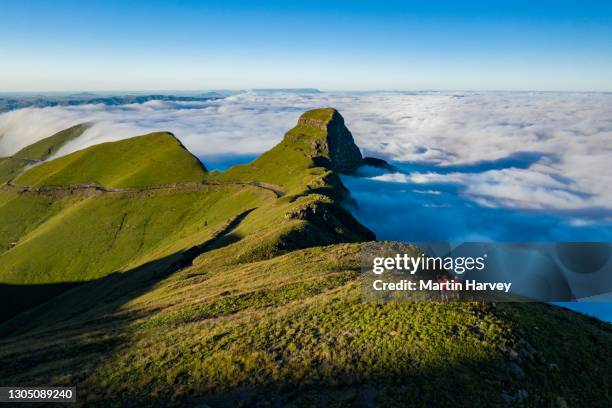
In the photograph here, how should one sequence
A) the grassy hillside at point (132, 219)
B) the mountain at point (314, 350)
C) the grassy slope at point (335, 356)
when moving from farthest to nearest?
the grassy hillside at point (132, 219) → the mountain at point (314, 350) → the grassy slope at point (335, 356)

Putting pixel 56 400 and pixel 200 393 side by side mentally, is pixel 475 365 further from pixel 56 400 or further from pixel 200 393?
pixel 56 400

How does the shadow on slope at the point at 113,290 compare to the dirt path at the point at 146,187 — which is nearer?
the shadow on slope at the point at 113,290

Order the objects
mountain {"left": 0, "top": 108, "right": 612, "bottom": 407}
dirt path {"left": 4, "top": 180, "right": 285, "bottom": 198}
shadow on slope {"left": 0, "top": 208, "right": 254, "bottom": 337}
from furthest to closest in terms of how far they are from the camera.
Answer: dirt path {"left": 4, "top": 180, "right": 285, "bottom": 198} → shadow on slope {"left": 0, "top": 208, "right": 254, "bottom": 337} → mountain {"left": 0, "top": 108, "right": 612, "bottom": 407}

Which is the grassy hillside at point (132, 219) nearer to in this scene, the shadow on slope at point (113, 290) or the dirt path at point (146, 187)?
the dirt path at point (146, 187)

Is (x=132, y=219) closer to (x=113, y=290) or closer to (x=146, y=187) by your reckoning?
(x=146, y=187)

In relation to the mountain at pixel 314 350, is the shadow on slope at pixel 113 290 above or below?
below

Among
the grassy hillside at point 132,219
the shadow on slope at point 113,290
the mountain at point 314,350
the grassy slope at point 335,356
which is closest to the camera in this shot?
the grassy slope at point 335,356

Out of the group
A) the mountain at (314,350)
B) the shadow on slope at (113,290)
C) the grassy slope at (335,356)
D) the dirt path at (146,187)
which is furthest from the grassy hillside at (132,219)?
the grassy slope at (335,356)

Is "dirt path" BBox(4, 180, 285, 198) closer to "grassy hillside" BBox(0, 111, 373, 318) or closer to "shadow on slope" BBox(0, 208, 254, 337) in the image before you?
"grassy hillside" BBox(0, 111, 373, 318)

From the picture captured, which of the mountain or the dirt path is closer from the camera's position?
the mountain

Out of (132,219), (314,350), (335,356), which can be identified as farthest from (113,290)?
(132,219)

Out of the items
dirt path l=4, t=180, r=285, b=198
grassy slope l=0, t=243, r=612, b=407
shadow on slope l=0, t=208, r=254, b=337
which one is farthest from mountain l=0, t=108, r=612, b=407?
dirt path l=4, t=180, r=285, b=198

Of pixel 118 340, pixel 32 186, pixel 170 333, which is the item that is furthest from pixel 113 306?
pixel 32 186
